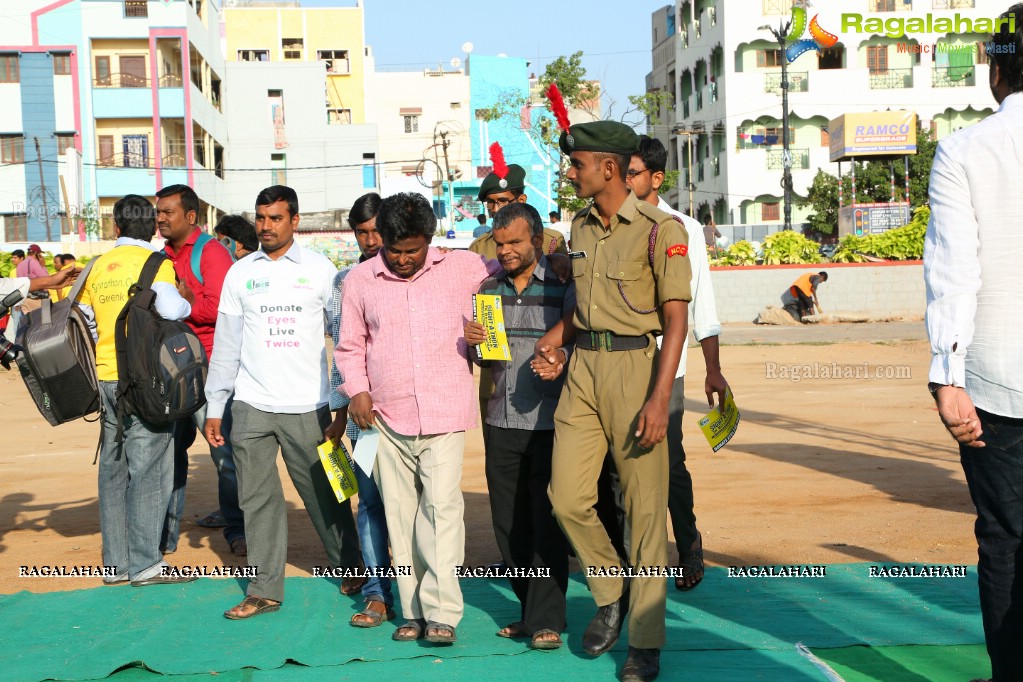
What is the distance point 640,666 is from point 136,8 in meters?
42.5

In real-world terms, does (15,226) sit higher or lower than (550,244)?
higher

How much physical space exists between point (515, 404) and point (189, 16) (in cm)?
4109

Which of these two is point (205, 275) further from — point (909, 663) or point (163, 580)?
point (909, 663)

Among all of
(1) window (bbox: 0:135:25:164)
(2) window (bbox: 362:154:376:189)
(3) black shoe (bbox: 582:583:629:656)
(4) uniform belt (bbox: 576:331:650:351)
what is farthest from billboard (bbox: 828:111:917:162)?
(3) black shoe (bbox: 582:583:629:656)

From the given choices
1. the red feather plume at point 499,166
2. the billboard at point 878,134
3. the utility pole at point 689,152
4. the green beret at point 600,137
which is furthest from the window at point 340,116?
the green beret at point 600,137

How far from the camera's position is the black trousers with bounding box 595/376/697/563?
5426 millimetres

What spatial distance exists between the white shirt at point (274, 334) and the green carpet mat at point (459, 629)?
1.04 m

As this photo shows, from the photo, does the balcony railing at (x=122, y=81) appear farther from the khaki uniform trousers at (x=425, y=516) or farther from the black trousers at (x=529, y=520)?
the black trousers at (x=529, y=520)

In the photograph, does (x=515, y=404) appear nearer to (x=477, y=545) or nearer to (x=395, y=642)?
(x=395, y=642)

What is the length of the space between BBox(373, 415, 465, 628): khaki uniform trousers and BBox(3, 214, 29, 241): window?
41.0 m

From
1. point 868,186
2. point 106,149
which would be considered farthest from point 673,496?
point 868,186

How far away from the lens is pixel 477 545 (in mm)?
7059

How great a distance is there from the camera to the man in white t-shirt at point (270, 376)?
18.3 feet

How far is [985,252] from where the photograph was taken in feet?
11.3
